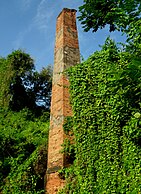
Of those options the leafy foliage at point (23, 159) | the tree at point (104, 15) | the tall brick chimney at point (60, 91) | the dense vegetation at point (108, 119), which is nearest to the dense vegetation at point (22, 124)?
the leafy foliage at point (23, 159)

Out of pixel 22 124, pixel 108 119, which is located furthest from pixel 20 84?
pixel 108 119

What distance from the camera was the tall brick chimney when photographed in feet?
25.2

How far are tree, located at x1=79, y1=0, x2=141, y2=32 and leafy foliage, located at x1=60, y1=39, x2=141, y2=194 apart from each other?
0.96 m

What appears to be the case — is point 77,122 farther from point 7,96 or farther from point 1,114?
point 7,96

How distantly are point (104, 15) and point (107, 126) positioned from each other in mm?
5394

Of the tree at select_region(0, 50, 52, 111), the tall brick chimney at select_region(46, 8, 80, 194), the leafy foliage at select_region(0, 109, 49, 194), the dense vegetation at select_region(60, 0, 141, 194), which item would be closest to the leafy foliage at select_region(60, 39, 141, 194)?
the dense vegetation at select_region(60, 0, 141, 194)

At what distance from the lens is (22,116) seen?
15594mm

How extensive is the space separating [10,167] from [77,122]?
11.5ft

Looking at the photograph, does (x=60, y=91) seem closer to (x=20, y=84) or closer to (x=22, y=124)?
(x=22, y=124)

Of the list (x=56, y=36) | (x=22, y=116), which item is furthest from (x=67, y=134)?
(x=22, y=116)

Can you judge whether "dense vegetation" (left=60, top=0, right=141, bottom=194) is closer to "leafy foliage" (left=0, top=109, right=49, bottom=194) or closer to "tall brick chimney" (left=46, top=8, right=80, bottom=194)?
"tall brick chimney" (left=46, top=8, right=80, bottom=194)

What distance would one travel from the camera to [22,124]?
1437cm

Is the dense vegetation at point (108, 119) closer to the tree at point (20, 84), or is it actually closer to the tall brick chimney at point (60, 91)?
the tall brick chimney at point (60, 91)

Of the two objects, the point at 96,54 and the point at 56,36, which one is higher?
the point at 56,36
